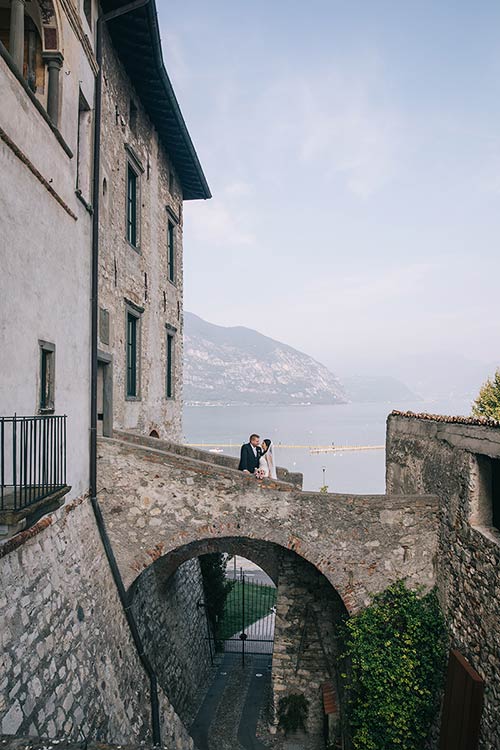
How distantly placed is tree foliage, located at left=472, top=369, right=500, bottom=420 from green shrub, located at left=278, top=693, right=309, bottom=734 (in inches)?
834

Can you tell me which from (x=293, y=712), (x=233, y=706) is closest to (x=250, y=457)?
(x=293, y=712)

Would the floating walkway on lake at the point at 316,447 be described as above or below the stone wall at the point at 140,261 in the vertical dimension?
below

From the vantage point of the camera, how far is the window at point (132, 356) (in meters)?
12.5

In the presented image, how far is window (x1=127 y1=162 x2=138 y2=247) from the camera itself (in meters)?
12.5

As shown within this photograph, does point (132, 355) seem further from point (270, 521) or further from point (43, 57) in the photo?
point (43, 57)

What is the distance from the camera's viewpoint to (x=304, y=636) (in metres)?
11.5

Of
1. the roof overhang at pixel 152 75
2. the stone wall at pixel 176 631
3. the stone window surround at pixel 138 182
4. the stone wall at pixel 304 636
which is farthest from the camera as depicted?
the stone window surround at pixel 138 182

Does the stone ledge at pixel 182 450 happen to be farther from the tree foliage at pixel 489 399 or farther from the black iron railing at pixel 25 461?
the tree foliage at pixel 489 399

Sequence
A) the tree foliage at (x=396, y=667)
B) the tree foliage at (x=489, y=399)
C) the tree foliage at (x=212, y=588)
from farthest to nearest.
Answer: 1. the tree foliage at (x=489, y=399)
2. the tree foliage at (x=212, y=588)
3. the tree foliage at (x=396, y=667)

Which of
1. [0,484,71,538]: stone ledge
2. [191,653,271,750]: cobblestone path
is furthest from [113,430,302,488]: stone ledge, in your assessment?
[191,653,271,750]: cobblestone path

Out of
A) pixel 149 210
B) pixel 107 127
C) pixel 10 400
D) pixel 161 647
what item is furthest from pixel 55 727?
pixel 149 210

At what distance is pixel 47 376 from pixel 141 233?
6628 millimetres

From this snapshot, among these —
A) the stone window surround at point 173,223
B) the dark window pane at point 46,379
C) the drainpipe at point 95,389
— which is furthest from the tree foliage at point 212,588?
the dark window pane at point 46,379

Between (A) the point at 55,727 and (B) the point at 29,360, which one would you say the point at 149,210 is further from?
(A) the point at 55,727
